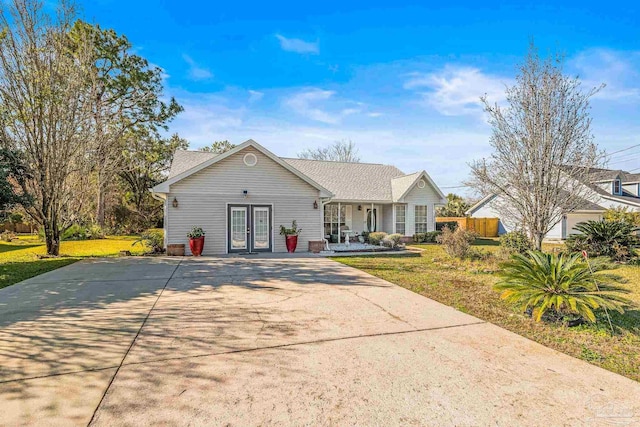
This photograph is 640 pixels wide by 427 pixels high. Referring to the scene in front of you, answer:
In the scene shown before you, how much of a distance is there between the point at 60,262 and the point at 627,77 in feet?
72.2

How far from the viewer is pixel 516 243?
39.0 ft

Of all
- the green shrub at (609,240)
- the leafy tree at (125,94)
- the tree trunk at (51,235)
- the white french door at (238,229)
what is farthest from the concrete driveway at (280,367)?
the leafy tree at (125,94)

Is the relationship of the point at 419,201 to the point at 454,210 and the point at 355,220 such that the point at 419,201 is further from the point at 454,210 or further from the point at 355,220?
the point at 454,210

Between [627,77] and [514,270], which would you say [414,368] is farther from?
[627,77]

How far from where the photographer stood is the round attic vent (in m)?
14.2

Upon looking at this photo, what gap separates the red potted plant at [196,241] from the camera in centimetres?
1311

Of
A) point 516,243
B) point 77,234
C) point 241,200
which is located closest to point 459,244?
point 516,243

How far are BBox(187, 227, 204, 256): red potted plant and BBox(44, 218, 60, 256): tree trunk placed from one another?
5.65m

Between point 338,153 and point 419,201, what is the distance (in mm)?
21806

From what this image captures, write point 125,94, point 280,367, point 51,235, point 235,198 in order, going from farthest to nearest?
point 125,94 < point 235,198 < point 51,235 < point 280,367

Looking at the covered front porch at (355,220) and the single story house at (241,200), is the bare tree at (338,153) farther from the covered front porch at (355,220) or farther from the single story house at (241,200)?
the single story house at (241,200)

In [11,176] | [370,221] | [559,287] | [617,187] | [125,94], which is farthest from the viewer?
[617,187]

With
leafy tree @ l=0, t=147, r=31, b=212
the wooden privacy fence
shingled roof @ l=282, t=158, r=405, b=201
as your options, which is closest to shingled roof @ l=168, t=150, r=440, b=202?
shingled roof @ l=282, t=158, r=405, b=201

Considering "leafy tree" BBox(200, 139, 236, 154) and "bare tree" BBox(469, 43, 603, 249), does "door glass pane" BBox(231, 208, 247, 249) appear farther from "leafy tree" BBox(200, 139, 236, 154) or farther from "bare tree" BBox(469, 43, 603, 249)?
"leafy tree" BBox(200, 139, 236, 154)
